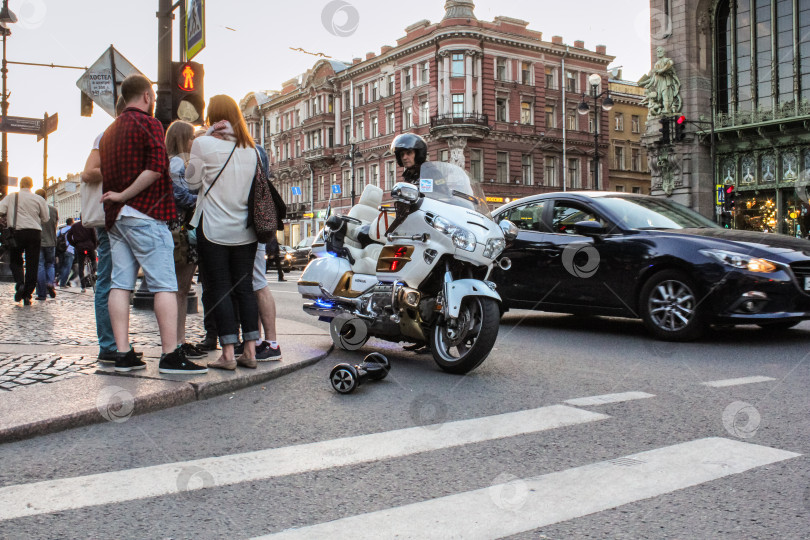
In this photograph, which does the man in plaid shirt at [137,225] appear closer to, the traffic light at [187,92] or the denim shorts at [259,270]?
the denim shorts at [259,270]

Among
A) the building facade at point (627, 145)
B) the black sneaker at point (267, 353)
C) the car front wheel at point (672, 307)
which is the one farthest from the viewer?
the building facade at point (627, 145)

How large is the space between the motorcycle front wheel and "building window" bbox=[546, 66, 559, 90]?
171 ft

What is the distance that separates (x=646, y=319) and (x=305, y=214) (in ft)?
198

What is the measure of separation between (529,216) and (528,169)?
149 ft

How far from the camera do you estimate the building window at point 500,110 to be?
51.5 metres

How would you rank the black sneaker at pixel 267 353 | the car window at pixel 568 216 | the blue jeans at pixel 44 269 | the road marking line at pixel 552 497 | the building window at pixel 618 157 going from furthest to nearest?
the building window at pixel 618 157, the blue jeans at pixel 44 269, the car window at pixel 568 216, the black sneaker at pixel 267 353, the road marking line at pixel 552 497

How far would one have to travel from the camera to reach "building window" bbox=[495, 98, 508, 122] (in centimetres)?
5153

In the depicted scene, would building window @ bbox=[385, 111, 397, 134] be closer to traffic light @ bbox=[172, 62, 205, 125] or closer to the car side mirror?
traffic light @ bbox=[172, 62, 205, 125]

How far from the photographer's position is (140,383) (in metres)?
4.46

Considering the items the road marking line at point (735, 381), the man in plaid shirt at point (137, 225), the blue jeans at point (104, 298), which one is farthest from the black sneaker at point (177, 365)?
the road marking line at point (735, 381)

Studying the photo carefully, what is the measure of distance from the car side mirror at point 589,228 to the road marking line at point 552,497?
4.44 metres

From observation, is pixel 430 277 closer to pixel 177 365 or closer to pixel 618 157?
pixel 177 365

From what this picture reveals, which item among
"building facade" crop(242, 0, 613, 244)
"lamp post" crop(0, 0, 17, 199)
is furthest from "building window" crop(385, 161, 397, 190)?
"lamp post" crop(0, 0, 17, 199)

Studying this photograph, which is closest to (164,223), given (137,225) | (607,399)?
(137,225)
